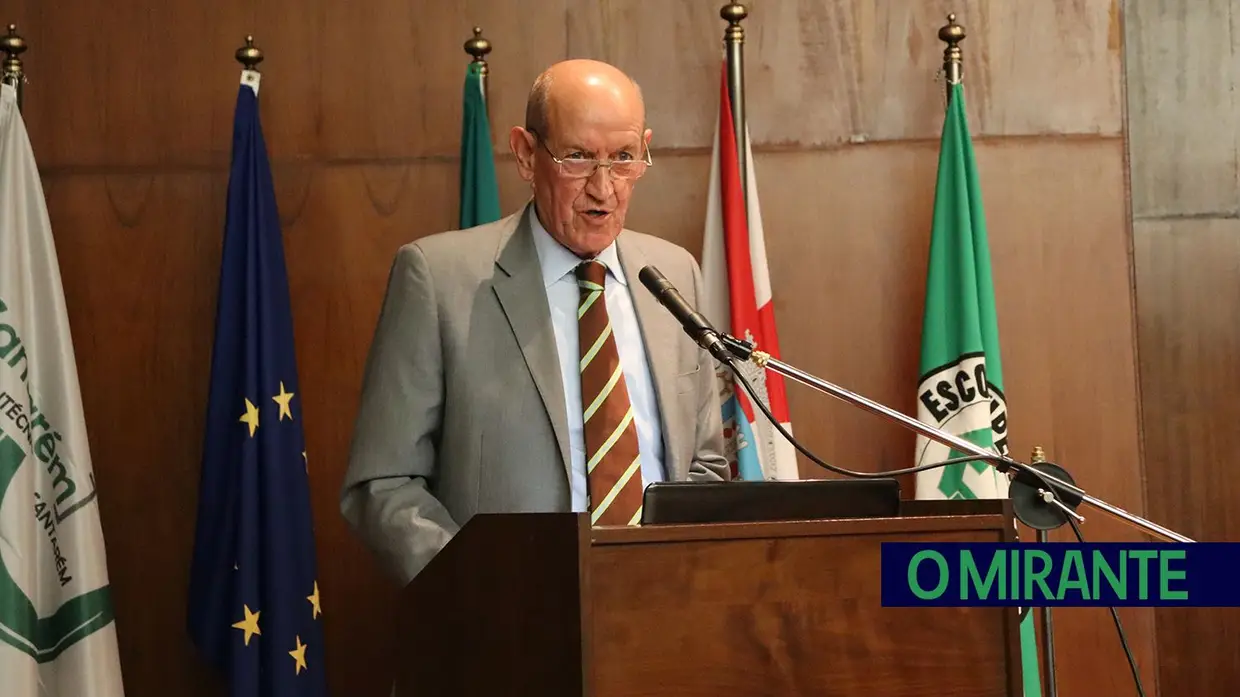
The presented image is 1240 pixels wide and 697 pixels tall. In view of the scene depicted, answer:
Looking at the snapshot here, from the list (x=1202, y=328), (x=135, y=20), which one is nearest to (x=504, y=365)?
(x=135, y=20)

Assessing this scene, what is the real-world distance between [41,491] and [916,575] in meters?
→ 2.40

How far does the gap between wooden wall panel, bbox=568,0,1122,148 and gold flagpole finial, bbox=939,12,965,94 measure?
0.11 metres

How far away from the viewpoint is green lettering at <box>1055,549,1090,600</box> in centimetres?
154

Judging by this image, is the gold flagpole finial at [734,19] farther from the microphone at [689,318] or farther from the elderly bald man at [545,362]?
the microphone at [689,318]

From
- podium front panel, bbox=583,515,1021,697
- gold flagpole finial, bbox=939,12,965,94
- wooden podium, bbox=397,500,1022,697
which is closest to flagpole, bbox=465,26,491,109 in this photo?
gold flagpole finial, bbox=939,12,965,94

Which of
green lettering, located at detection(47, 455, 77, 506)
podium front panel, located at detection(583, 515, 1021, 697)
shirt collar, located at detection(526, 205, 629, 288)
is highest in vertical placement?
shirt collar, located at detection(526, 205, 629, 288)

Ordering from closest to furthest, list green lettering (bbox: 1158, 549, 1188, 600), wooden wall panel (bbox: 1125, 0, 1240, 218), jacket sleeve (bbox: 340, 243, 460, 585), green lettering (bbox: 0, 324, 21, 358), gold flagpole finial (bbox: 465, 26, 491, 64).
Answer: green lettering (bbox: 1158, 549, 1188, 600) → jacket sleeve (bbox: 340, 243, 460, 585) → green lettering (bbox: 0, 324, 21, 358) → gold flagpole finial (bbox: 465, 26, 491, 64) → wooden wall panel (bbox: 1125, 0, 1240, 218)

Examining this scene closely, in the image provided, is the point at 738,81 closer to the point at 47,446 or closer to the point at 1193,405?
the point at 1193,405

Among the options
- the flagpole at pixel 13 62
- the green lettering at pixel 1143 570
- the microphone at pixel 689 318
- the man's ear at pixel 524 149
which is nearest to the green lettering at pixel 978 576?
the green lettering at pixel 1143 570

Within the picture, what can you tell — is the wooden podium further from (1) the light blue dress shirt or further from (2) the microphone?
(1) the light blue dress shirt

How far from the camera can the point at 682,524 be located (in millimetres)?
1626

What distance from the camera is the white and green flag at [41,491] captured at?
3.13m

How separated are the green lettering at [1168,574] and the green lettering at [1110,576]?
1.5 inches

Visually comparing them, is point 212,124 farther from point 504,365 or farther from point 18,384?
point 504,365
